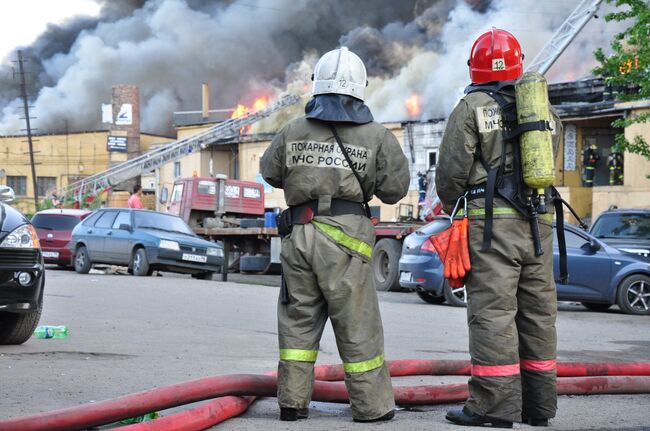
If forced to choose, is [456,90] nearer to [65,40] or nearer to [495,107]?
[495,107]

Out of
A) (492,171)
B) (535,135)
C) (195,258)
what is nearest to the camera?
(535,135)

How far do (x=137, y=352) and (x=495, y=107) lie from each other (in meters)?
4.16

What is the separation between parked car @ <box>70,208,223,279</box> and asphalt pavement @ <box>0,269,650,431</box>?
3877 mm

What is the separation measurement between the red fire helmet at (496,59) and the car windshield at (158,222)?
55.5ft

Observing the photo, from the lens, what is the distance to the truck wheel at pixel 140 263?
2173 centimetres

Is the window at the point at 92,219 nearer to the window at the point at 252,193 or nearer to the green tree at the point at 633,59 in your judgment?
the window at the point at 252,193

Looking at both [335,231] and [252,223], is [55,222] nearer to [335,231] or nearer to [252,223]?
[252,223]

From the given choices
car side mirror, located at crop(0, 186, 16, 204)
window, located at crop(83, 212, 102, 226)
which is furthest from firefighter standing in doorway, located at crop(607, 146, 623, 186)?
car side mirror, located at crop(0, 186, 16, 204)

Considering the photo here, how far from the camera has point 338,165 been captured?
594 cm

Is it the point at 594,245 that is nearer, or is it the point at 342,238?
the point at 342,238

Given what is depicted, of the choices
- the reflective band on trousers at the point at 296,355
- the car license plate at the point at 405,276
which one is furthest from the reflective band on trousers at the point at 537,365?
the car license plate at the point at 405,276

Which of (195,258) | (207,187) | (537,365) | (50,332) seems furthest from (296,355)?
(207,187)

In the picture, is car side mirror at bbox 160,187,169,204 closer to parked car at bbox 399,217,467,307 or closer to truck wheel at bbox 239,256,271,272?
truck wheel at bbox 239,256,271,272

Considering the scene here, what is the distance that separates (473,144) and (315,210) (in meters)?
0.92
